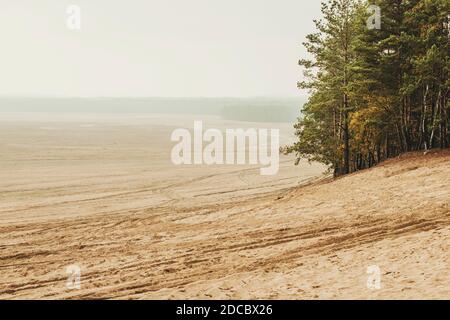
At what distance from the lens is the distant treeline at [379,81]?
1102 inches

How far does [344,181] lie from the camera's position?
26.9m

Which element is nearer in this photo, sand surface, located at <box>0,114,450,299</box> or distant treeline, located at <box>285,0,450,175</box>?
sand surface, located at <box>0,114,450,299</box>

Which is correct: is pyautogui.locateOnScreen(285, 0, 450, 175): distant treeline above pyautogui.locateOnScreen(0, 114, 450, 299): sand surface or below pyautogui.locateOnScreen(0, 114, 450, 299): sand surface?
above

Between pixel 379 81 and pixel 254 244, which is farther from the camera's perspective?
pixel 379 81

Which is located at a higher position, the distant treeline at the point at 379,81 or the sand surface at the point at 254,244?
the distant treeline at the point at 379,81

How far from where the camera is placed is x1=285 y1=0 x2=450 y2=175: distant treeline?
27980mm

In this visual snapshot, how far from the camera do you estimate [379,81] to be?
29.1 meters

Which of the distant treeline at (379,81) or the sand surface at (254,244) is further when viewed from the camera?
the distant treeline at (379,81)

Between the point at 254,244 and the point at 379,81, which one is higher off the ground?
the point at 379,81

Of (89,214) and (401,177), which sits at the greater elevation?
(401,177)
